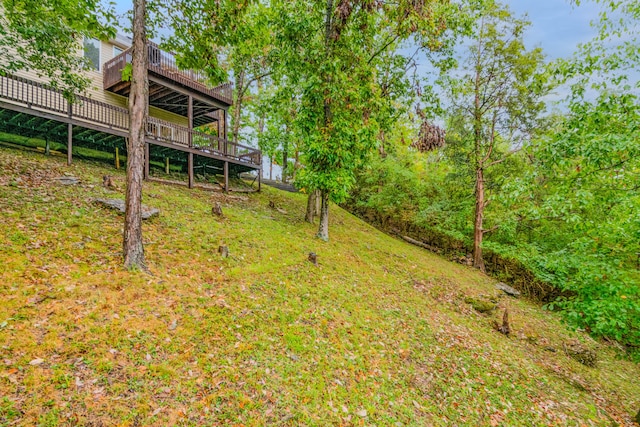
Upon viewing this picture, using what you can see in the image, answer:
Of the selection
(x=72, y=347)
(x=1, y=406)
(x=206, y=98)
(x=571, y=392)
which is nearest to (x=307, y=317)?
(x=72, y=347)

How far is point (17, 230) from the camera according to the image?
16.7 feet

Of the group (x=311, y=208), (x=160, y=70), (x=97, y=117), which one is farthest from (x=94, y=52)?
(x=311, y=208)

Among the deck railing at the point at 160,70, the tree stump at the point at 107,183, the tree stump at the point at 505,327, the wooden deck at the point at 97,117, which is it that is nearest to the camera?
the tree stump at the point at 505,327

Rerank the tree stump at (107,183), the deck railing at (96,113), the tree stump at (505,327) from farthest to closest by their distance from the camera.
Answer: the deck railing at (96,113) → the tree stump at (107,183) → the tree stump at (505,327)

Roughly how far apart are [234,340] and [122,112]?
36.5 ft

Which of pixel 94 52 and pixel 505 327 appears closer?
pixel 505 327

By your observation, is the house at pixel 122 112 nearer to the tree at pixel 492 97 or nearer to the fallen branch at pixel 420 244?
the fallen branch at pixel 420 244

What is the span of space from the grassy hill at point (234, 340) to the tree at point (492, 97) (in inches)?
335

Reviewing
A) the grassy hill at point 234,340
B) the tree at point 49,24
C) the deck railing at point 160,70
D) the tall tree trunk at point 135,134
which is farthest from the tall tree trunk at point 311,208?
the tree at point 49,24

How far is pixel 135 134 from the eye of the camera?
4980 mm

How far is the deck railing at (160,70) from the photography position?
11.9 metres

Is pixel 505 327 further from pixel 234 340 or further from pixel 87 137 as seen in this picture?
pixel 87 137

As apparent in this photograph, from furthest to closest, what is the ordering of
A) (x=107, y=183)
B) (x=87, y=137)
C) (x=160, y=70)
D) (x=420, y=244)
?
(x=420, y=244) → (x=160, y=70) → (x=87, y=137) → (x=107, y=183)

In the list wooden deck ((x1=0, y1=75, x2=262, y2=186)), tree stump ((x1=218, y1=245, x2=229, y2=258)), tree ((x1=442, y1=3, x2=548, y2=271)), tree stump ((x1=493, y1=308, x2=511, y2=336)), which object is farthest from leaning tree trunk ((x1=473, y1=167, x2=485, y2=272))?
tree stump ((x1=218, y1=245, x2=229, y2=258))
